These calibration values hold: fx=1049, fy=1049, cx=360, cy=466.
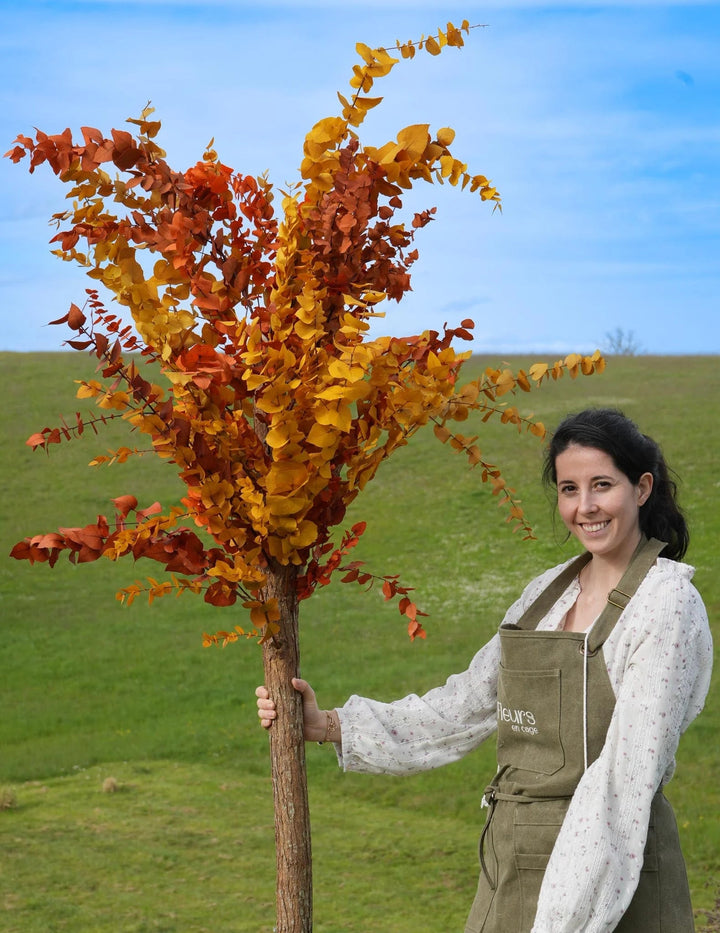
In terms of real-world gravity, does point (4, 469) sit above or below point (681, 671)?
above

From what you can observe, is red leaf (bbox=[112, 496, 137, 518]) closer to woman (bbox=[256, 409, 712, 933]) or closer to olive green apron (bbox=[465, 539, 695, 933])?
woman (bbox=[256, 409, 712, 933])

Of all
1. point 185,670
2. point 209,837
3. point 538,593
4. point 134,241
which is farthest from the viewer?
point 185,670

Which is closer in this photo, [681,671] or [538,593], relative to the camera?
[681,671]

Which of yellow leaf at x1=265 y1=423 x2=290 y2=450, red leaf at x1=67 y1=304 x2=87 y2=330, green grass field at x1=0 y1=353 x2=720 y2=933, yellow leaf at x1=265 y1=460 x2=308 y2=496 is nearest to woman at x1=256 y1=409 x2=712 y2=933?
yellow leaf at x1=265 y1=460 x2=308 y2=496

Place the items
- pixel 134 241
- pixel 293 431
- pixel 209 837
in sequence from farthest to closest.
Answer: pixel 209 837
pixel 134 241
pixel 293 431

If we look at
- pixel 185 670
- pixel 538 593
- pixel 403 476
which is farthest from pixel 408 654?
pixel 538 593

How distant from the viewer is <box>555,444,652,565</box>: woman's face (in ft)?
8.58

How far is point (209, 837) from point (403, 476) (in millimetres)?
13471

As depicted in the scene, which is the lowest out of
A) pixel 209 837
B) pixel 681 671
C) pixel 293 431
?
pixel 209 837

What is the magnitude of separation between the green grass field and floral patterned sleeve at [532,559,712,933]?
4.23 meters

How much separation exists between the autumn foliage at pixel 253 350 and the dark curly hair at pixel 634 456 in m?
0.21

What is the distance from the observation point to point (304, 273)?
2.32 m

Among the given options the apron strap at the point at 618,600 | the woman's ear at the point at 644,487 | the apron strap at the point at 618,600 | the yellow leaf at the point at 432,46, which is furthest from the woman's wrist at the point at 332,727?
the yellow leaf at the point at 432,46

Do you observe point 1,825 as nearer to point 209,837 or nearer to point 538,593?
point 209,837
